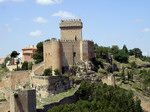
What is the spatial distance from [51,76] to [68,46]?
681 centimetres

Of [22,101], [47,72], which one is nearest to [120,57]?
[47,72]

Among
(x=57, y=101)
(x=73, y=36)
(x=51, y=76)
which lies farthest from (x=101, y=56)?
(x=57, y=101)

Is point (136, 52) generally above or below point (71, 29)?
below

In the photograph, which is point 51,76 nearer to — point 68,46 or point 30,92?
point 68,46

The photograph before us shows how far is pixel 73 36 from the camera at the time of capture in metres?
57.3

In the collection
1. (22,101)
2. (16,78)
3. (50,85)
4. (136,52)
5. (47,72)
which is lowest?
A: (22,101)

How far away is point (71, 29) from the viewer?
5750 centimetres

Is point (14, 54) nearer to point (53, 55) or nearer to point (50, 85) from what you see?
point (53, 55)

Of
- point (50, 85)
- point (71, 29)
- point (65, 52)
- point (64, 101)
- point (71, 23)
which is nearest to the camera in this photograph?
point (64, 101)

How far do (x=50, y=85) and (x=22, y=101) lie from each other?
11.3 metres

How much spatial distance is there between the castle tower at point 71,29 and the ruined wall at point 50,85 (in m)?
9.37

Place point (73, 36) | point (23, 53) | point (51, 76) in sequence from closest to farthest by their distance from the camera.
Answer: point (51, 76) < point (73, 36) < point (23, 53)

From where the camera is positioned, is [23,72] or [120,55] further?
[120,55]

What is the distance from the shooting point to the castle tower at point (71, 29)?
57.3m
